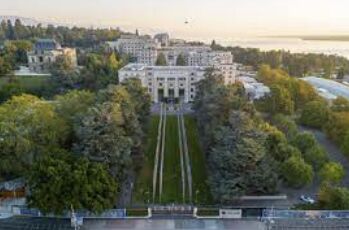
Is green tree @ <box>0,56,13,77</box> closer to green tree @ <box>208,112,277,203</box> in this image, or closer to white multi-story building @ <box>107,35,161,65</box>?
white multi-story building @ <box>107,35,161,65</box>

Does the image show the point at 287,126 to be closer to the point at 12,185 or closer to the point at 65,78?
the point at 12,185

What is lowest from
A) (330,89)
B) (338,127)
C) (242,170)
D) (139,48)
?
(242,170)

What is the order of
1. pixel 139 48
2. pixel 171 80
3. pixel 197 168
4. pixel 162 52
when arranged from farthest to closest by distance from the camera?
pixel 139 48, pixel 162 52, pixel 171 80, pixel 197 168

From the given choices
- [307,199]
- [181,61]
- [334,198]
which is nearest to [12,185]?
[307,199]

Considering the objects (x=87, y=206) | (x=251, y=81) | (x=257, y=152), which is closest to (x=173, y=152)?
(x=257, y=152)

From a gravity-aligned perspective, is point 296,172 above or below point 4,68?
below

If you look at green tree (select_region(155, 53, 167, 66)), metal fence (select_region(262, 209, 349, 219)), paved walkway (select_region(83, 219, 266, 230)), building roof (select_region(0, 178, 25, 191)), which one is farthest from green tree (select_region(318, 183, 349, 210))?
green tree (select_region(155, 53, 167, 66))
